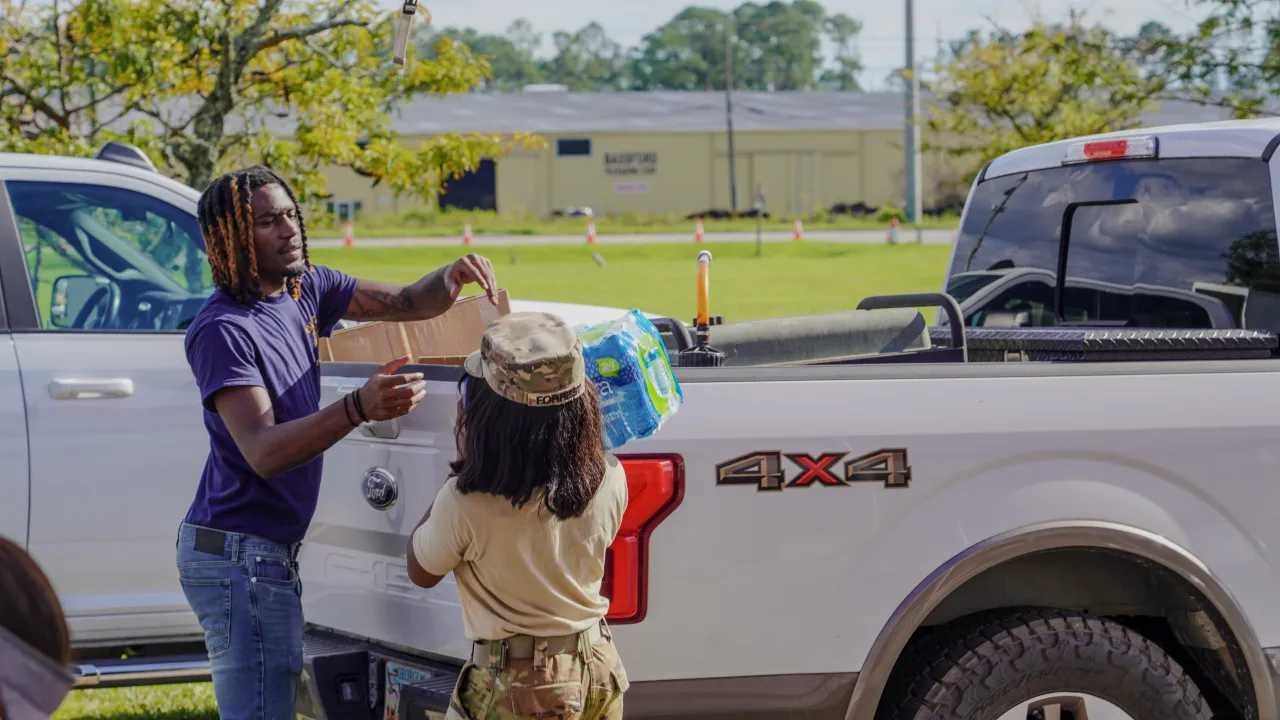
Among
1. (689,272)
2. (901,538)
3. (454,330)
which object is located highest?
(454,330)

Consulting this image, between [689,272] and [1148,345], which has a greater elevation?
[1148,345]

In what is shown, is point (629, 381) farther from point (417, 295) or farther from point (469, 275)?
point (417, 295)

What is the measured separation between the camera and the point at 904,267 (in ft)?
92.2

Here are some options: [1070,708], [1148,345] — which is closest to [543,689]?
[1070,708]

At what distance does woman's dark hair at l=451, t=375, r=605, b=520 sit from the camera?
8.77 ft

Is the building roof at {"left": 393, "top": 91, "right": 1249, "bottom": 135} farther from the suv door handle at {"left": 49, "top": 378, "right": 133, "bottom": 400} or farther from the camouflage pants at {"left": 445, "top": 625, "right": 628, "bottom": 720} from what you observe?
the camouflage pants at {"left": 445, "top": 625, "right": 628, "bottom": 720}

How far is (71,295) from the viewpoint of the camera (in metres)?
5.10

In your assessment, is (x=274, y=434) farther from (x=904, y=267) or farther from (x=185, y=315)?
(x=904, y=267)

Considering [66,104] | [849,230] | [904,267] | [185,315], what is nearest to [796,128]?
[849,230]

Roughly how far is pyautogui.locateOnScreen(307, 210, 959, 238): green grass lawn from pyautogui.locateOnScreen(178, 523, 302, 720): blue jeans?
35.9 m

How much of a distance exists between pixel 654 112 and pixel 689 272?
35.1m

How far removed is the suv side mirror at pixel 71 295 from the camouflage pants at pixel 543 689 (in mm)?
2911

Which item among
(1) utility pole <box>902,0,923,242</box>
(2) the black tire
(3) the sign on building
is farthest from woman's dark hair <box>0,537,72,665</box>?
(3) the sign on building

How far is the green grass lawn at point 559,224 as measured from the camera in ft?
138
